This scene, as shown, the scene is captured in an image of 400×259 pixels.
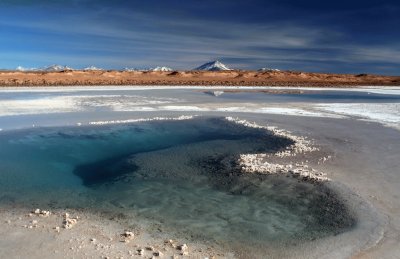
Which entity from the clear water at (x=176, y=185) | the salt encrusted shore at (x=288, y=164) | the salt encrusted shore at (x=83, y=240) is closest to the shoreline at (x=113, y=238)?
the salt encrusted shore at (x=83, y=240)

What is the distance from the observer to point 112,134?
14.0 metres

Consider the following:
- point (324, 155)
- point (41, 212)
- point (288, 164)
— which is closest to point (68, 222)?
point (41, 212)

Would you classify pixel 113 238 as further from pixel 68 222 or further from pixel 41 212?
pixel 41 212

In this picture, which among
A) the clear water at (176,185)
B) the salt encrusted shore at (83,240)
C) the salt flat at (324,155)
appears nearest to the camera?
the salt encrusted shore at (83,240)

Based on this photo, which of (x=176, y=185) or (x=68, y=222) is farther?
(x=176, y=185)

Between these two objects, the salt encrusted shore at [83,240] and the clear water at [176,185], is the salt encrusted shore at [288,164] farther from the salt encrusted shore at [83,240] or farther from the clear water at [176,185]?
the salt encrusted shore at [83,240]

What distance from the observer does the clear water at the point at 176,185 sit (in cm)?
665

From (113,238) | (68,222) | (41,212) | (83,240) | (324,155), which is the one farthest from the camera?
(324,155)

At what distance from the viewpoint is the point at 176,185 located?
28.2ft

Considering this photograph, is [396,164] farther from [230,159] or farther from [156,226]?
[156,226]

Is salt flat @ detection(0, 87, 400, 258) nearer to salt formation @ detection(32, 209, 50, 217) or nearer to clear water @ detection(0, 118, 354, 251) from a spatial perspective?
salt formation @ detection(32, 209, 50, 217)

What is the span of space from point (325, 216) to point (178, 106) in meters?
15.3

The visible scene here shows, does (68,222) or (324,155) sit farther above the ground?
(324,155)

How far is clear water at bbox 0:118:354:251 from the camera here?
21.8 ft
